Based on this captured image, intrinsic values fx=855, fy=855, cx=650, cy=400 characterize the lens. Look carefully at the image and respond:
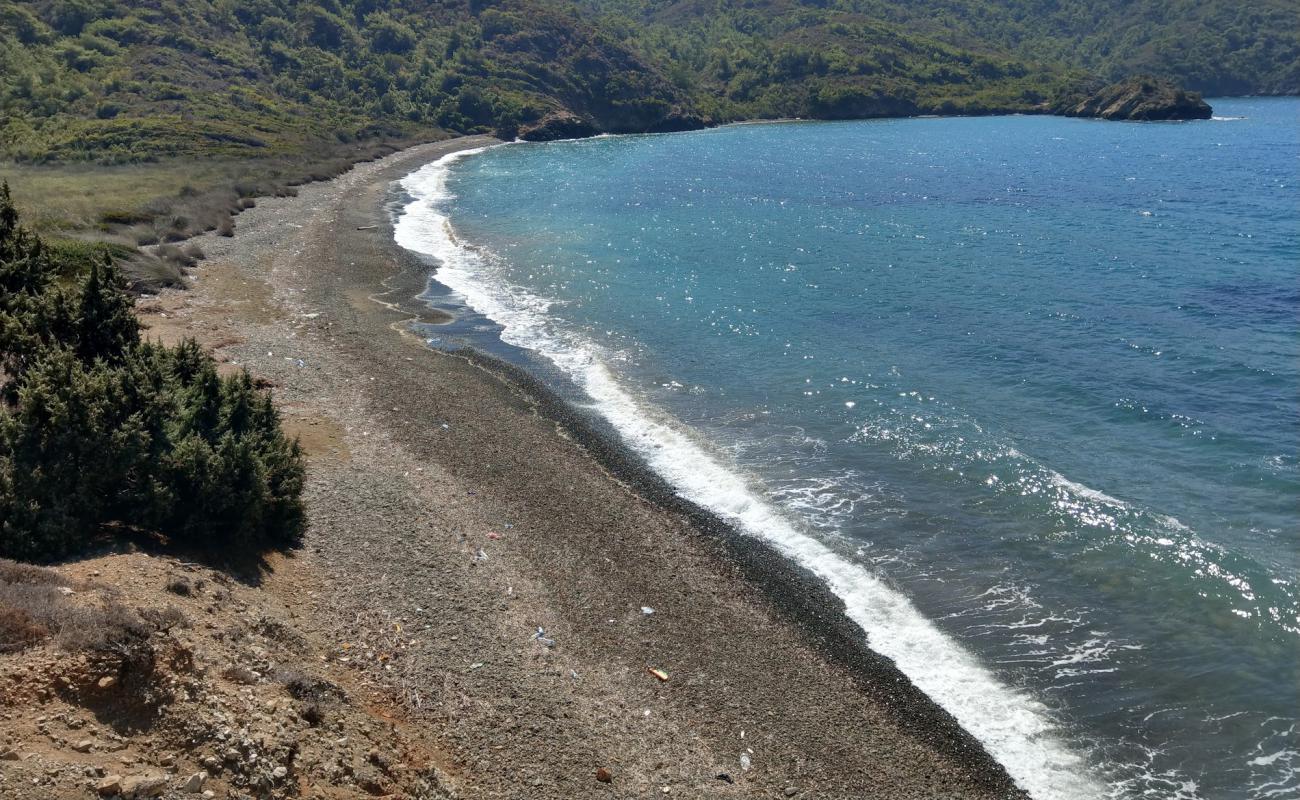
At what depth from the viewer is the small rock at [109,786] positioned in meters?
8.48

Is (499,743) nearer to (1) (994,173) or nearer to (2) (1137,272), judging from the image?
(2) (1137,272)

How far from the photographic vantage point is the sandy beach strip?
12516 millimetres

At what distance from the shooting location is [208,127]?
91.7 metres

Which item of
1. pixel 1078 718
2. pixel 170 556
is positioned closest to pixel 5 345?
pixel 170 556

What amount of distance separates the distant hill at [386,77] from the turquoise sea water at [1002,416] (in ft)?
166

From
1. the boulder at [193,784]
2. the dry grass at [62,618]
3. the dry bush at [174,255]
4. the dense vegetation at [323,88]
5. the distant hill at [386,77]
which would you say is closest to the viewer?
the boulder at [193,784]

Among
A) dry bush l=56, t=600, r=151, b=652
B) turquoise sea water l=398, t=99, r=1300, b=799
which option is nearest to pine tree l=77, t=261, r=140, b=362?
dry bush l=56, t=600, r=151, b=652

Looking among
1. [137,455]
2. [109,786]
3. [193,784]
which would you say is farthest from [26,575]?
[193,784]

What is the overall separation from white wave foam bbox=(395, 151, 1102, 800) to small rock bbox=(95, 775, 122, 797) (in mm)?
11642

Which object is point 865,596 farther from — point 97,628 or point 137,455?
point 137,455

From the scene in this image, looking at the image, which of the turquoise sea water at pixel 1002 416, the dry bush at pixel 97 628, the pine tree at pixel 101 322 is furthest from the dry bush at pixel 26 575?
the turquoise sea water at pixel 1002 416

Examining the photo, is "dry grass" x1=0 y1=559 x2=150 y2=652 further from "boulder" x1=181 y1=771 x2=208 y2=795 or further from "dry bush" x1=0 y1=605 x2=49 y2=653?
"boulder" x1=181 y1=771 x2=208 y2=795

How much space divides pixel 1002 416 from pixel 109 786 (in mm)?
23440

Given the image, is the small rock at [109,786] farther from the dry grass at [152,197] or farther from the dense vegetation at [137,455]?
the dry grass at [152,197]
